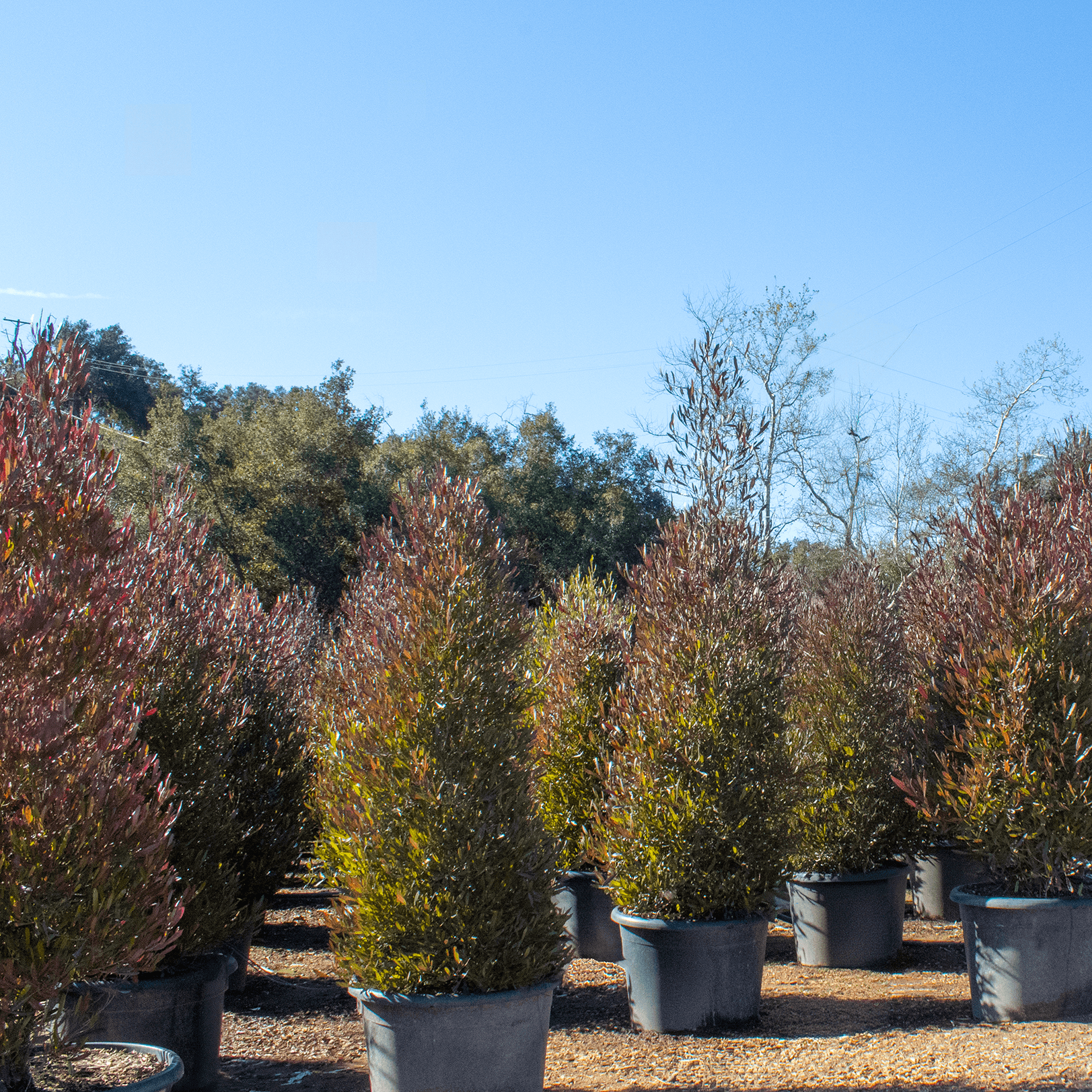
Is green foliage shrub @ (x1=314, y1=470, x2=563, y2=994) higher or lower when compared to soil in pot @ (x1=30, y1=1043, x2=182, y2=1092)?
higher

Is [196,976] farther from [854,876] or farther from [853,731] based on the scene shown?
[853,731]

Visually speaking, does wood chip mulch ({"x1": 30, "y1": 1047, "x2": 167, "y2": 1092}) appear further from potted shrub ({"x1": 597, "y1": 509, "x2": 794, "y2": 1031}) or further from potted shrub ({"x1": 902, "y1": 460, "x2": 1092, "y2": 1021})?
potted shrub ({"x1": 902, "y1": 460, "x2": 1092, "y2": 1021})

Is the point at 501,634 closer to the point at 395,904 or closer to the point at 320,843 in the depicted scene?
the point at 395,904

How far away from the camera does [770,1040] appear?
4.96 meters

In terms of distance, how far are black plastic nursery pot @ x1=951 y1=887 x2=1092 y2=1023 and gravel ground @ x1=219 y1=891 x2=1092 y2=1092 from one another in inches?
5.0

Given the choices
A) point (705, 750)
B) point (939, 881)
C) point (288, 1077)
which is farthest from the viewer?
point (939, 881)

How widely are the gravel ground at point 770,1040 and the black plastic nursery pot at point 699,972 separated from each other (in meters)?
0.10

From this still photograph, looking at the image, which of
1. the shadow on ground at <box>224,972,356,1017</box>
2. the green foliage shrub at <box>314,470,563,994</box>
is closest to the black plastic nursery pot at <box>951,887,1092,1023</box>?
the green foliage shrub at <box>314,470,563,994</box>

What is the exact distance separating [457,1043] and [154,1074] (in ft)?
4.22

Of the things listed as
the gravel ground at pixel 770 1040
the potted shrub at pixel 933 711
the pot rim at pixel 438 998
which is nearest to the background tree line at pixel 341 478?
the potted shrub at pixel 933 711

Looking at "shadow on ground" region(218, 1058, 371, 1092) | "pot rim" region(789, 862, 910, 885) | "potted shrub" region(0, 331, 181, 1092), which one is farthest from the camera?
"pot rim" region(789, 862, 910, 885)

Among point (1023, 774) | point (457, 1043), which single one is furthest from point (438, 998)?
point (1023, 774)

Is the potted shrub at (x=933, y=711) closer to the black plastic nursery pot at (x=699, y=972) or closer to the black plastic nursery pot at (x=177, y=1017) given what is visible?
the black plastic nursery pot at (x=699, y=972)

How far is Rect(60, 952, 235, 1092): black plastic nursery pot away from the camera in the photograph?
4484 mm
